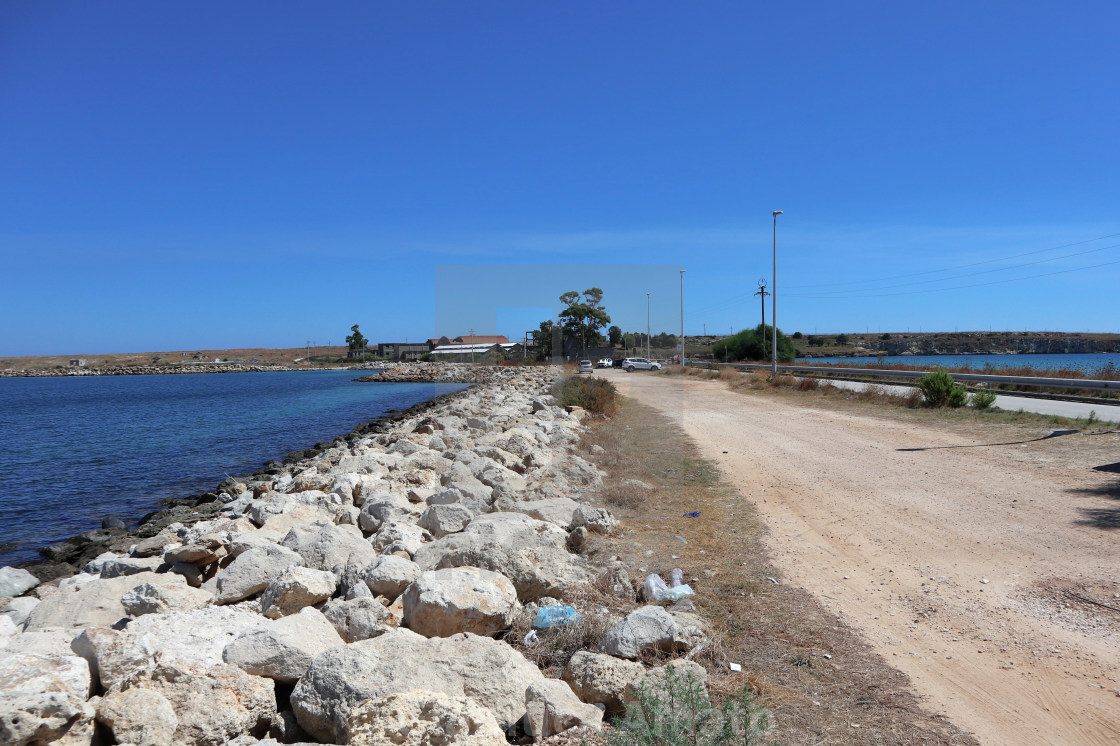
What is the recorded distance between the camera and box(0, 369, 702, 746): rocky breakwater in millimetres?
2887

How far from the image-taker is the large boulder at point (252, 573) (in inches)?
197

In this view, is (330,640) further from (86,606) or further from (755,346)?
(755,346)

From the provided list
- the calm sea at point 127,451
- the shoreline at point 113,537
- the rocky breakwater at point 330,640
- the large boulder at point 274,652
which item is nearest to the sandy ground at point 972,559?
the rocky breakwater at point 330,640

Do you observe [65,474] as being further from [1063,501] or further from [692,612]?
[1063,501]

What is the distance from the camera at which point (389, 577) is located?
4.84 metres

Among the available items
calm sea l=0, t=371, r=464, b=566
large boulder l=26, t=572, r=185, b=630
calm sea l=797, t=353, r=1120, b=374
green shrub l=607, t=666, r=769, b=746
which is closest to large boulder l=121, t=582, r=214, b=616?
large boulder l=26, t=572, r=185, b=630

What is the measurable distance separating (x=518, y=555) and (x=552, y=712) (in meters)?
1.97

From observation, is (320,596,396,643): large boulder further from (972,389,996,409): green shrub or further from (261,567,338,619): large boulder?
(972,389,996,409): green shrub

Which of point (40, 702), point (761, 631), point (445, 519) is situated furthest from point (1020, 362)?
point (40, 702)

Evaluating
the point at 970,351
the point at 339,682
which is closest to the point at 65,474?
the point at 339,682

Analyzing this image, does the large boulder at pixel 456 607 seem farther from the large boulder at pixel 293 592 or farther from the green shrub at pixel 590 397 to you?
Answer: the green shrub at pixel 590 397

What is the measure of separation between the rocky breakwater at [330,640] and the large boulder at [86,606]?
0.02 metres

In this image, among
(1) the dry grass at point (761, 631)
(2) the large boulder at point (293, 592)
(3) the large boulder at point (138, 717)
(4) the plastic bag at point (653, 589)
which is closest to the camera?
(3) the large boulder at point (138, 717)

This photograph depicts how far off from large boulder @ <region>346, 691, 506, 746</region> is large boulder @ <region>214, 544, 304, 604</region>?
251cm
